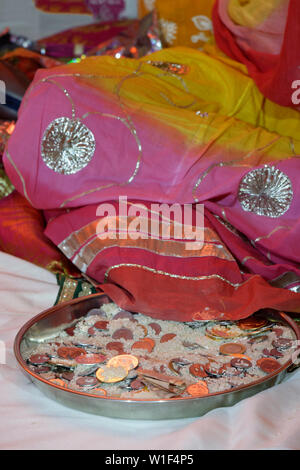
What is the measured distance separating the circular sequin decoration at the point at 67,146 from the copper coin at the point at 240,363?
61 cm

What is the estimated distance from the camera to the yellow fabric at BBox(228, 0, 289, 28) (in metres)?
1.45

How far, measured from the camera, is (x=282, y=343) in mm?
925

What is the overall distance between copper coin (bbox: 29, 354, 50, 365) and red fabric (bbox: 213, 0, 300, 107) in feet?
2.68

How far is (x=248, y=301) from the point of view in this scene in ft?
3.36

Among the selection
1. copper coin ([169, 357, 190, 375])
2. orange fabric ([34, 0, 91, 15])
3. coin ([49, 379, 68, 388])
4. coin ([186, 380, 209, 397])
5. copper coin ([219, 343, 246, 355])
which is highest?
orange fabric ([34, 0, 91, 15])

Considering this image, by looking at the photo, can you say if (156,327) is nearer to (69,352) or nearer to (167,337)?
(167,337)

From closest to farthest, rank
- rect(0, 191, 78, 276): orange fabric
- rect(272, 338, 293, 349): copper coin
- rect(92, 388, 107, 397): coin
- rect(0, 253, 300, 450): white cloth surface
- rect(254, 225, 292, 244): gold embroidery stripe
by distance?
rect(0, 253, 300, 450): white cloth surface, rect(92, 388, 107, 397): coin, rect(272, 338, 293, 349): copper coin, rect(254, 225, 292, 244): gold embroidery stripe, rect(0, 191, 78, 276): orange fabric

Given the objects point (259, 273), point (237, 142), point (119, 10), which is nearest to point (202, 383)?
point (259, 273)

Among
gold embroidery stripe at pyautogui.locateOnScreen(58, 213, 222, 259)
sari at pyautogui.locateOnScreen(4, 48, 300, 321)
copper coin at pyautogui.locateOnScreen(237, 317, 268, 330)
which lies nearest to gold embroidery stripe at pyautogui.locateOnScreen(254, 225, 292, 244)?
sari at pyautogui.locateOnScreen(4, 48, 300, 321)

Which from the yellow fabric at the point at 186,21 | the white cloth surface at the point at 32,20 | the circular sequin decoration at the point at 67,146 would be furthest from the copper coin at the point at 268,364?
the white cloth surface at the point at 32,20

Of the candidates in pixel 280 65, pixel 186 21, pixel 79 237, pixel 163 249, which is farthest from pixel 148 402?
pixel 186 21

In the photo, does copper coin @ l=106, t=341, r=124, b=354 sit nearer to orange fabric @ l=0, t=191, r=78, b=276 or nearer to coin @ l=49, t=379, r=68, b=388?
coin @ l=49, t=379, r=68, b=388

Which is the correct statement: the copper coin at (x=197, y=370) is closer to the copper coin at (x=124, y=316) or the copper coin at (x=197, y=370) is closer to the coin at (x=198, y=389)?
the coin at (x=198, y=389)

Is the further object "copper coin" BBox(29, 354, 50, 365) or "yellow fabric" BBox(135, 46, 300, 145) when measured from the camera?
"yellow fabric" BBox(135, 46, 300, 145)
